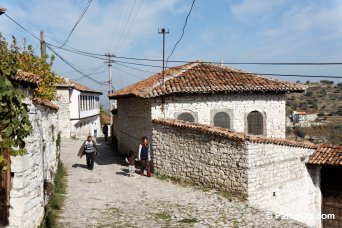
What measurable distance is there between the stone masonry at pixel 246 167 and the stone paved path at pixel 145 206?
67cm

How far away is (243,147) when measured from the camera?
446 inches

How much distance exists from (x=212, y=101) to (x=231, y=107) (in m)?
1.06

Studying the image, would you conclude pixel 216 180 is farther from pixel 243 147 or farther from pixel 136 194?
pixel 136 194

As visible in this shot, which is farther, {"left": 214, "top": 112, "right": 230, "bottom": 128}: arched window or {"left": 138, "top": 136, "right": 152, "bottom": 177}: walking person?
{"left": 214, "top": 112, "right": 230, "bottom": 128}: arched window

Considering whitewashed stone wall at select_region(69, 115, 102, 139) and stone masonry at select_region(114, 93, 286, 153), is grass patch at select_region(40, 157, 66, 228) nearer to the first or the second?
stone masonry at select_region(114, 93, 286, 153)

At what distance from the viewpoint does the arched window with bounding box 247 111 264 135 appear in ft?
58.3

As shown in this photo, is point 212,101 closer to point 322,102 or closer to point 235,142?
point 235,142

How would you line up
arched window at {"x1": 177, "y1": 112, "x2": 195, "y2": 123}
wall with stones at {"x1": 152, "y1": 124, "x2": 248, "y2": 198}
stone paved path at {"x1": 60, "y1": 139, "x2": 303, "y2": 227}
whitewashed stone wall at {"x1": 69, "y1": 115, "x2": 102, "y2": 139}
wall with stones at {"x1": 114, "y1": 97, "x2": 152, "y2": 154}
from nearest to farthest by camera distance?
stone paved path at {"x1": 60, "y1": 139, "x2": 303, "y2": 227} → wall with stones at {"x1": 152, "y1": 124, "x2": 248, "y2": 198} → wall with stones at {"x1": 114, "y1": 97, "x2": 152, "y2": 154} → arched window at {"x1": 177, "y1": 112, "x2": 195, "y2": 123} → whitewashed stone wall at {"x1": 69, "y1": 115, "x2": 102, "y2": 139}

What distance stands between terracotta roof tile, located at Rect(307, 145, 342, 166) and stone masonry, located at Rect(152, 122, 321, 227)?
27cm

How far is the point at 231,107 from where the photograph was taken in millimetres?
17234

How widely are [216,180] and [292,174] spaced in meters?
3.22

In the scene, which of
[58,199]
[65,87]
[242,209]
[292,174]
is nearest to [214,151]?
[242,209]

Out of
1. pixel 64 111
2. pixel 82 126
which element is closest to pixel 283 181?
pixel 64 111

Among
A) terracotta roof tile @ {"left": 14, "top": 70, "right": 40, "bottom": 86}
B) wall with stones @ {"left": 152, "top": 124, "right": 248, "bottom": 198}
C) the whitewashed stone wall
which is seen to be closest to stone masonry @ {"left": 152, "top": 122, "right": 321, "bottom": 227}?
wall with stones @ {"left": 152, "top": 124, "right": 248, "bottom": 198}
